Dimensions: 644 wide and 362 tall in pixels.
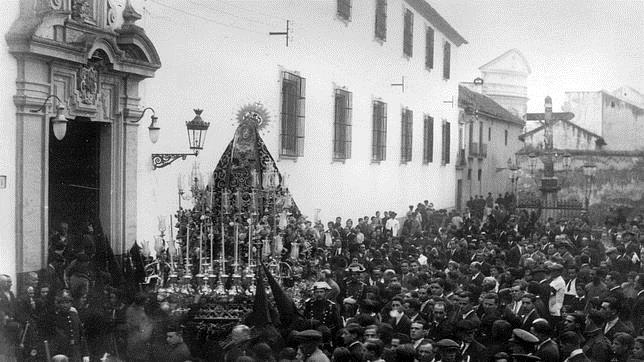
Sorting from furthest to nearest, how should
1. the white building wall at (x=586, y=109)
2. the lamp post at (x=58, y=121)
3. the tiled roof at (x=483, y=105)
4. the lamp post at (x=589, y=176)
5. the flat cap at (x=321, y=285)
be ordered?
1. the tiled roof at (x=483, y=105)
2. the white building wall at (x=586, y=109)
3. the lamp post at (x=589, y=176)
4. the lamp post at (x=58, y=121)
5. the flat cap at (x=321, y=285)

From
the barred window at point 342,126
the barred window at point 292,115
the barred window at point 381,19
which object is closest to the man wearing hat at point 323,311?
the barred window at point 292,115

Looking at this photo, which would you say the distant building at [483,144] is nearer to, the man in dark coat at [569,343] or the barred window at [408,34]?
the barred window at [408,34]

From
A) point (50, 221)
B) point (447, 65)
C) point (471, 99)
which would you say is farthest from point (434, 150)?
point (50, 221)

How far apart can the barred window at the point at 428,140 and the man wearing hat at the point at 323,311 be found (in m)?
19.1

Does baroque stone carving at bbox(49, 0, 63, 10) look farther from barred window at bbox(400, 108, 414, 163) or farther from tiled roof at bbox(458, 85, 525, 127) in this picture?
tiled roof at bbox(458, 85, 525, 127)

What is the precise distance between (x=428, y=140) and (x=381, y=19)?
6.73 meters

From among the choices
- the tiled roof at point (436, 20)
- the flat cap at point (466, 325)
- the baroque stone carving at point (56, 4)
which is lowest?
the flat cap at point (466, 325)

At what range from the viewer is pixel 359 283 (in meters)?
10.1

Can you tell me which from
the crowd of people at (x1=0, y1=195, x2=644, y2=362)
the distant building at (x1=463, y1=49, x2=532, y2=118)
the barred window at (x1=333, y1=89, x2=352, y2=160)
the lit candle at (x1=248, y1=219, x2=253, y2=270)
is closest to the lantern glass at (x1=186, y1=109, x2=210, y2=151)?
the crowd of people at (x1=0, y1=195, x2=644, y2=362)

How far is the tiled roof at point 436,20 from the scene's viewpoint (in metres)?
25.1

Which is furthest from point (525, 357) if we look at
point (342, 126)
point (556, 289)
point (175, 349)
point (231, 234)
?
point (342, 126)

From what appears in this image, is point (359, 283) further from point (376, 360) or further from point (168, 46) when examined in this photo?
point (168, 46)

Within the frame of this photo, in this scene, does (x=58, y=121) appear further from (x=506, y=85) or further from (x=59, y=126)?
(x=506, y=85)

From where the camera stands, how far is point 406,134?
82.9 ft
